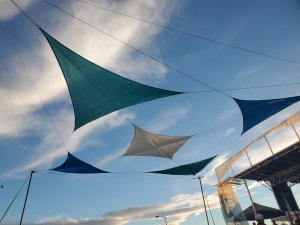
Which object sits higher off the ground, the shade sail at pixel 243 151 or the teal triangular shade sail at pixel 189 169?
the shade sail at pixel 243 151

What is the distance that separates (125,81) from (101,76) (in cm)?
78

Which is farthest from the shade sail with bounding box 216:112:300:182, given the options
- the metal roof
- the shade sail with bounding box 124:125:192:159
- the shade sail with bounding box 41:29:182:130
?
the shade sail with bounding box 41:29:182:130

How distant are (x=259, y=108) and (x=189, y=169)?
4975 mm

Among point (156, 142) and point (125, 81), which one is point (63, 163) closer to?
point (156, 142)

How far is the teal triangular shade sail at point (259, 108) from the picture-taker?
988cm

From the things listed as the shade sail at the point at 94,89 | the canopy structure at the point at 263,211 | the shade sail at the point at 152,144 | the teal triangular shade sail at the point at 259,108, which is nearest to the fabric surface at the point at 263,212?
the canopy structure at the point at 263,211

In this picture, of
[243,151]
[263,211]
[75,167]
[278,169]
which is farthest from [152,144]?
[278,169]

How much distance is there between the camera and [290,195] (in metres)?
22.9

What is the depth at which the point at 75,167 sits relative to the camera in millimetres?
12594

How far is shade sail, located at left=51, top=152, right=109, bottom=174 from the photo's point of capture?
1216cm

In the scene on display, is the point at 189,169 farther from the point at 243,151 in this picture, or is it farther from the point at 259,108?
the point at 243,151

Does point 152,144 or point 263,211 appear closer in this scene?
point 152,144

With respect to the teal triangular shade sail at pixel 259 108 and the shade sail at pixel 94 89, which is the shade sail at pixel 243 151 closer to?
the teal triangular shade sail at pixel 259 108

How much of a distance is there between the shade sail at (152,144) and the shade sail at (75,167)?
187 cm
